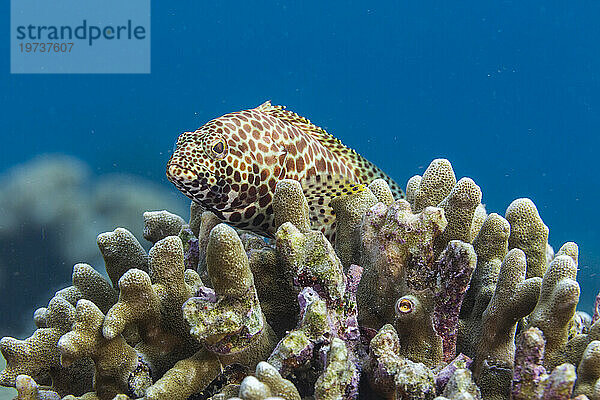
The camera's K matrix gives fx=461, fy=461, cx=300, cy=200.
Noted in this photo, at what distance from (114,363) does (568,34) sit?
→ 94726 mm

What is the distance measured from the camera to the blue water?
7231 centimetres

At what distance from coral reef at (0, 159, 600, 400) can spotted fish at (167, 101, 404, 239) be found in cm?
77

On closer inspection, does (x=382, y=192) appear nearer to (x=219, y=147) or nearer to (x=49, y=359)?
(x=219, y=147)

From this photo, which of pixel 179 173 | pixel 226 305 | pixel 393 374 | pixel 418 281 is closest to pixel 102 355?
pixel 226 305

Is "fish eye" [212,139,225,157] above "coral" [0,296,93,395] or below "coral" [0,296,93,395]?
above

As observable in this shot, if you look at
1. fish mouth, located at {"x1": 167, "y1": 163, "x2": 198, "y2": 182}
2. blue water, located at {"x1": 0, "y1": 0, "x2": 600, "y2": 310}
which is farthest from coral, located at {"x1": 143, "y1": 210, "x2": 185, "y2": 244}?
blue water, located at {"x1": 0, "y1": 0, "x2": 600, "y2": 310}

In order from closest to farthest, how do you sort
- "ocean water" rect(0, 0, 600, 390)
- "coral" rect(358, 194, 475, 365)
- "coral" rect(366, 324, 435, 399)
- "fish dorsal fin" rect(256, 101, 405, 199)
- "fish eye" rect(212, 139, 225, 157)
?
"coral" rect(366, 324, 435, 399), "coral" rect(358, 194, 475, 365), "fish eye" rect(212, 139, 225, 157), "fish dorsal fin" rect(256, 101, 405, 199), "ocean water" rect(0, 0, 600, 390)

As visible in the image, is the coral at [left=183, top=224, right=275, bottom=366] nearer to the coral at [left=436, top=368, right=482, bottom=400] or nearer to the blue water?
the coral at [left=436, top=368, right=482, bottom=400]

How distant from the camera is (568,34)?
7919 centimetres

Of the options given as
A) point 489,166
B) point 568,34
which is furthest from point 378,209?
point 568,34

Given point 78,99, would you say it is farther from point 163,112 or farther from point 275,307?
point 275,307

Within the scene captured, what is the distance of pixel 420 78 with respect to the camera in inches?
3270

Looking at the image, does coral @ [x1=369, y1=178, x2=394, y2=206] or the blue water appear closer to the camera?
coral @ [x1=369, y1=178, x2=394, y2=206]

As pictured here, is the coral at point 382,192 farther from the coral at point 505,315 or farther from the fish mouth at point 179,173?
the fish mouth at point 179,173
